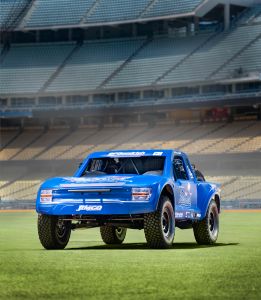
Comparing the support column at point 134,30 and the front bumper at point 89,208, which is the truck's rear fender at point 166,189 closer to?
the front bumper at point 89,208

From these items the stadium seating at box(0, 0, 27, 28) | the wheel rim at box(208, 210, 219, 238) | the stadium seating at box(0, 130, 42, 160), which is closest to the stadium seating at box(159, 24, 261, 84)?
the stadium seating at box(0, 130, 42, 160)

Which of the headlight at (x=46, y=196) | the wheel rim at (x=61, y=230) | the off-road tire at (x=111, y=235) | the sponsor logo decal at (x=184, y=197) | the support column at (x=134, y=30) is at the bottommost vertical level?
the off-road tire at (x=111, y=235)

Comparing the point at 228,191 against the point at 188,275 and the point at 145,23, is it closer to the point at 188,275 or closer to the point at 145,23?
the point at 145,23

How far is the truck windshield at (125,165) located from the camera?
15.9m

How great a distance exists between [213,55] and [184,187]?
50742mm

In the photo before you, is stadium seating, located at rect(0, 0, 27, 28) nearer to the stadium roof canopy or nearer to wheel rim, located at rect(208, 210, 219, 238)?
the stadium roof canopy

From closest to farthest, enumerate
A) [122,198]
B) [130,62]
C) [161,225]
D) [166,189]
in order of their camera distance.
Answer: [161,225] < [122,198] < [166,189] < [130,62]

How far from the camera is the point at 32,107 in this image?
70312 millimetres

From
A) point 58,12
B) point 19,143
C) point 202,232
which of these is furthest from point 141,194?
point 58,12

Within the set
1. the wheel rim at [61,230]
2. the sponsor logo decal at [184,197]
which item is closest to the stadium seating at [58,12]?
the sponsor logo decal at [184,197]

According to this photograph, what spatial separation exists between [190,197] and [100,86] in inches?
2099

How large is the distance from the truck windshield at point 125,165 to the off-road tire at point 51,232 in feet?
4.27

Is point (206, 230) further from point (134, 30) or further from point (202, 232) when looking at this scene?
point (134, 30)

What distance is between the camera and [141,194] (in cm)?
1435
